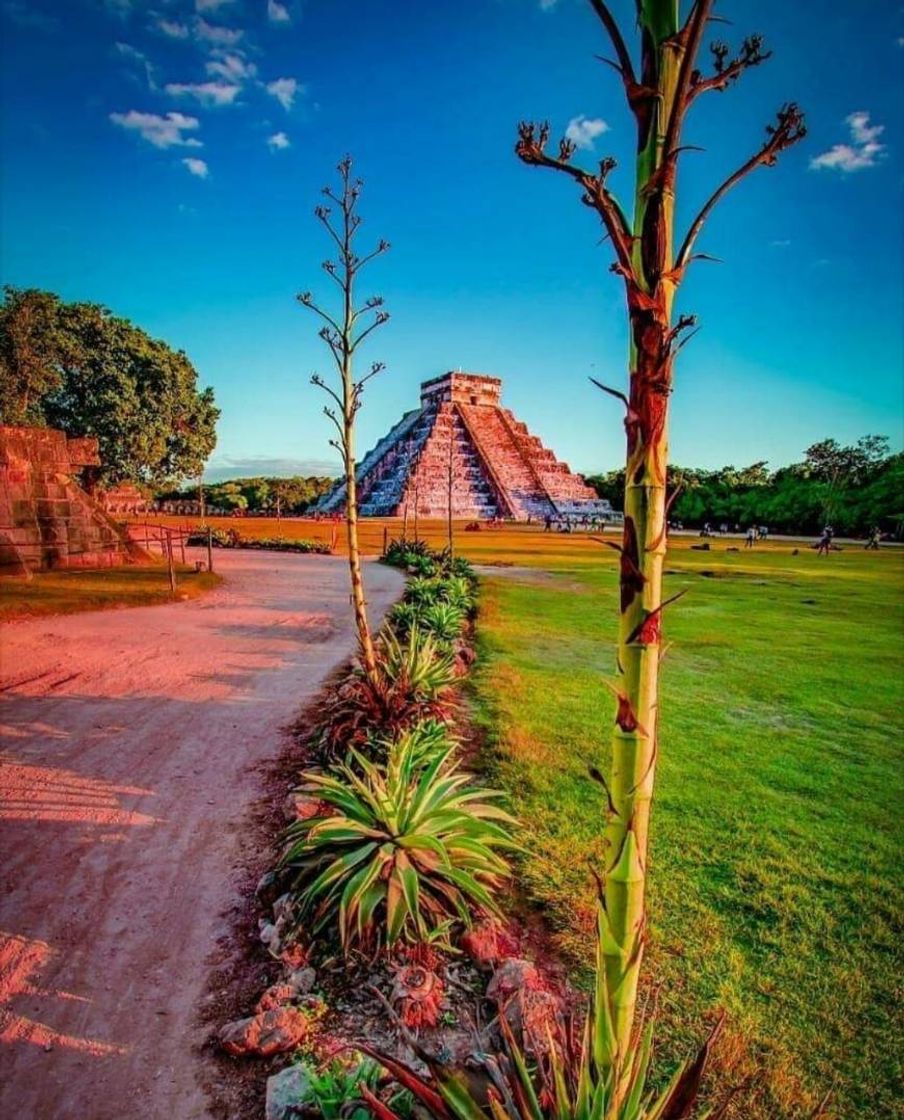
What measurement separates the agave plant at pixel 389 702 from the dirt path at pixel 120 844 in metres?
0.83

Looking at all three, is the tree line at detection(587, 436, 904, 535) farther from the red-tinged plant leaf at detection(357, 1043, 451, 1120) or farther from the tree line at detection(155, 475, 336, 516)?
the red-tinged plant leaf at detection(357, 1043, 451, 1120)

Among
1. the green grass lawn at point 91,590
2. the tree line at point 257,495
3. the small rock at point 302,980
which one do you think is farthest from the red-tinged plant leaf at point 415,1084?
the tree line at point 257,495

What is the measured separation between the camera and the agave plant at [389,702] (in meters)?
5.54

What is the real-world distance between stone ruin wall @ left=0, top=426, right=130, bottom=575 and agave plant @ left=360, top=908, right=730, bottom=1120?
15331 millimetres

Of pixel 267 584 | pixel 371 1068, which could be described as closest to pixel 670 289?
pixel 371 1068

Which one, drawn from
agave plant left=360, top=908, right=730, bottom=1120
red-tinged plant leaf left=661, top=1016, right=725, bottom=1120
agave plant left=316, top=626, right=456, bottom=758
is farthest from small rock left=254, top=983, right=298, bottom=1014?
agave plant left=316, top=626, right=456, bottom=758

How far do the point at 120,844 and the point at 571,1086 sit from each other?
361 centimetres

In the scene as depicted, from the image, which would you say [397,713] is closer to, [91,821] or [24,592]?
[91,821]

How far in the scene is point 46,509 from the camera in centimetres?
1442

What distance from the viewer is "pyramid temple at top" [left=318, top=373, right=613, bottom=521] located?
56.8 m

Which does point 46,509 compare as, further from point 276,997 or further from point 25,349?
point 276,997

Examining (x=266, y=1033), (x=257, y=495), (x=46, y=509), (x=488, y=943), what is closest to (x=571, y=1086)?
(x=488, y=943)

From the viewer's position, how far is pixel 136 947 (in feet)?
10.9

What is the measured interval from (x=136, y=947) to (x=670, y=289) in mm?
4102
